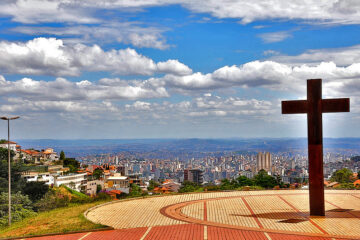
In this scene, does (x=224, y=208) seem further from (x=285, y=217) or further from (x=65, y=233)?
(x=65, y=233)

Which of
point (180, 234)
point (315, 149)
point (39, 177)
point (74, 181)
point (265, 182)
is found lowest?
point (74, 181)

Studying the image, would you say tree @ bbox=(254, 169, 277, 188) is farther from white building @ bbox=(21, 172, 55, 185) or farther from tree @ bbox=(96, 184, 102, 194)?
tree @ bbox=(96, 184, 102, 194)

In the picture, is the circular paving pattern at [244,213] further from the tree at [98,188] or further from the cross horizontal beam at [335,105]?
the tree at [98,188]

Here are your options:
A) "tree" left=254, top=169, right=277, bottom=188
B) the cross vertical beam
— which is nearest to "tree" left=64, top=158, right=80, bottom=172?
"tree" left=254, top=169, right=277, bottom=188

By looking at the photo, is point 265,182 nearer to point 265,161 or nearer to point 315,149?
point 315,149

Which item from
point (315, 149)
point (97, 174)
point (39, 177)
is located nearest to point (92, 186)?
point (97, 174)

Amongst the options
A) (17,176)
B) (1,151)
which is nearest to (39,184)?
(17,176)

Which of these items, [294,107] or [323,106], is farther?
[294,107]

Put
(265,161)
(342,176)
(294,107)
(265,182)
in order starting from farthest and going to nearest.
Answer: (265,161) < (342,176) < (265,182) < (294,107)
